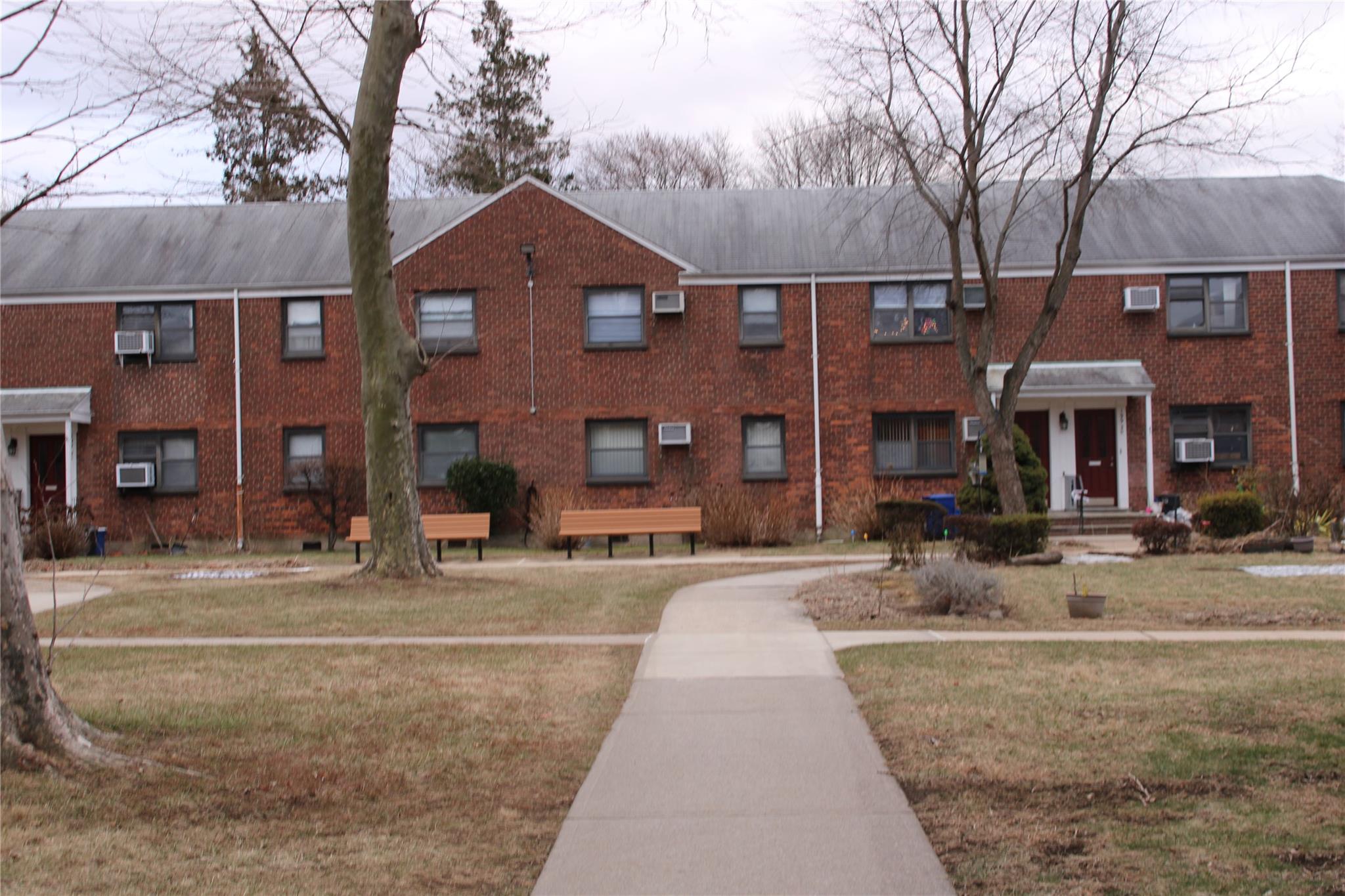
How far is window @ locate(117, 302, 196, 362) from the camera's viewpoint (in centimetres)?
2923

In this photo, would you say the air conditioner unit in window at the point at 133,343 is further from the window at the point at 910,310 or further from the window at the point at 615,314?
the window at the point at 910,310

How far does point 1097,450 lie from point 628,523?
11.4m

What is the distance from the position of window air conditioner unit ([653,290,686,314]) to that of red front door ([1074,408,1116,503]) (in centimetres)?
879

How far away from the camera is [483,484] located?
27266 millimetres

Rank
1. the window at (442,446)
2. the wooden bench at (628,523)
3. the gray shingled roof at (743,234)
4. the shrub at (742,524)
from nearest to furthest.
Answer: the wooden bench at (628,523), the shrub at (742,524), the window at (442,446), the gray shingled roof at (743,234)

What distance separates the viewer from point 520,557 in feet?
78.5

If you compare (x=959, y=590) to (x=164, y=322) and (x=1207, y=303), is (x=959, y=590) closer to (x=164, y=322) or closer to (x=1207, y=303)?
(x=1207, y=303)

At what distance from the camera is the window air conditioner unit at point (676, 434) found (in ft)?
91.6

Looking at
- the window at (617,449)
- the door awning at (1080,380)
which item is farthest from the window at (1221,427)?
the window at (617,449)

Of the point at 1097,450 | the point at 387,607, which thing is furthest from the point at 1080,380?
the point at 387,607

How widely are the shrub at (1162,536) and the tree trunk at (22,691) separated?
16682 millimetres

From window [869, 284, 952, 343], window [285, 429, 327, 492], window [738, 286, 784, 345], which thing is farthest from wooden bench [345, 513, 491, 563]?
window [869, 284, 952, 343]

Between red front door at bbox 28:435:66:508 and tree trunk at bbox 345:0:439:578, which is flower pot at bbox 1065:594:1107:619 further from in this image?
red front door at bbox 28:435:66:508

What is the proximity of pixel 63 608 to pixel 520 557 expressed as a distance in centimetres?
970
